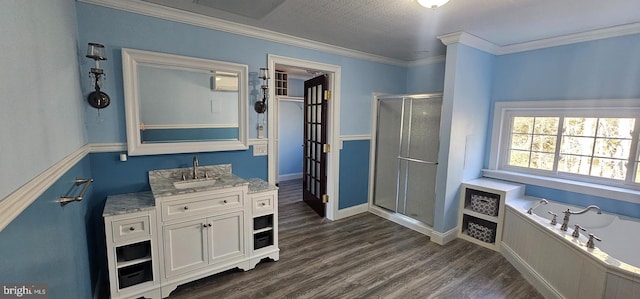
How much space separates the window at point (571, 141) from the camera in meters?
2.64

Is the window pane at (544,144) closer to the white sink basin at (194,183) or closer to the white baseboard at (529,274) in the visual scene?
the white baseboard at (529,274)

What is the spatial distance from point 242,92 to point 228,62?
31 centimetres

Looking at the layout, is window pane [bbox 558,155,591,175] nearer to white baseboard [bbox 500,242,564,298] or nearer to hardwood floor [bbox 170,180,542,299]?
white baseboard [bbox 500,242,564,298]

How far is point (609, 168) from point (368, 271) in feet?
8.84

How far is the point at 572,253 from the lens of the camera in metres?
2.04

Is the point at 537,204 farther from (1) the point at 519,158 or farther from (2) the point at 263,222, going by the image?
(2) the point at 263,222

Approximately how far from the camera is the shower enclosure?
11.1 feet

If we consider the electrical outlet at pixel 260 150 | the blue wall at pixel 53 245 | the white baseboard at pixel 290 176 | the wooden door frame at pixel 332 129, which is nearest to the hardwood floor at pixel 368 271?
the wooden door frame at pixel 332 129

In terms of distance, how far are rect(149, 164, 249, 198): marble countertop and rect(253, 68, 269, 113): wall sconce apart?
2.21ft

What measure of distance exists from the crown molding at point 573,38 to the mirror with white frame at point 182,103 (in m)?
3.11

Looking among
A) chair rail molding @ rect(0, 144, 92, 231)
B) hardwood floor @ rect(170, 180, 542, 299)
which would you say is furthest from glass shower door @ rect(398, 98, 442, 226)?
chair rail molding @ rect(0, 144, 92, 231)

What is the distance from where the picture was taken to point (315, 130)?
398cm

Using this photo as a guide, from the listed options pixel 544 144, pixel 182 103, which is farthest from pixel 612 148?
pixel 182 103

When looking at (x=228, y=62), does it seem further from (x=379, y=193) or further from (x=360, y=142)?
(x=379, y=193)
